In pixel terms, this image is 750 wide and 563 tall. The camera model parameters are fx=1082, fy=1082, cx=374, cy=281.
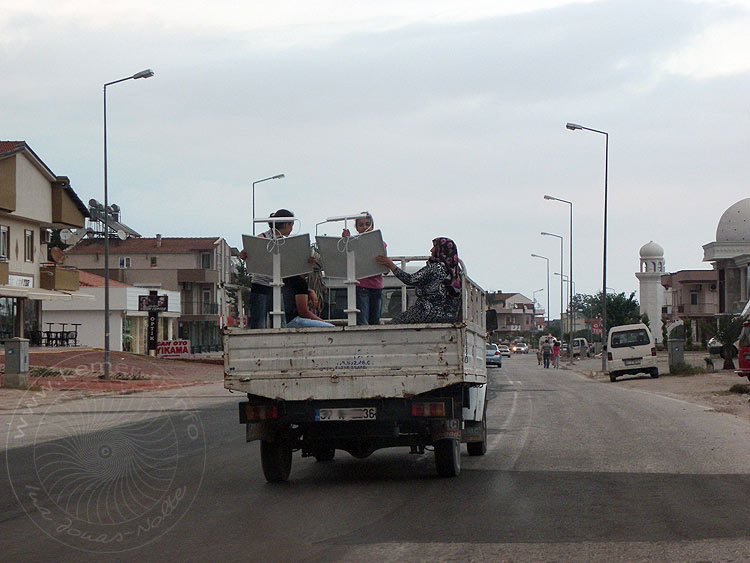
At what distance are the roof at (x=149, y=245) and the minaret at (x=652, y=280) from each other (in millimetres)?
50581

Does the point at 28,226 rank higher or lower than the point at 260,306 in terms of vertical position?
higher

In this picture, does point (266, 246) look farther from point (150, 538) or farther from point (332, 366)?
point (150, 538)

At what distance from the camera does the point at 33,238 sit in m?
51.1

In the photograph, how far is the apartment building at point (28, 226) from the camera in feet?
154

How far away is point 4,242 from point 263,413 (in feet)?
133

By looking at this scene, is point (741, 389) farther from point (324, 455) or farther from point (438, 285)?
point (438, 285)

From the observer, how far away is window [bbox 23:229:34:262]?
164 feet

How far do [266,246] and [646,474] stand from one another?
452 centimetres

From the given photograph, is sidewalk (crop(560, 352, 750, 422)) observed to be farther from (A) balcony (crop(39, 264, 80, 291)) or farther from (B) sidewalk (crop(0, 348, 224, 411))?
(A) balcony (crop(39, 264, 80, 291))

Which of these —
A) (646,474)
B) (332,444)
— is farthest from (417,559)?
(646,474)

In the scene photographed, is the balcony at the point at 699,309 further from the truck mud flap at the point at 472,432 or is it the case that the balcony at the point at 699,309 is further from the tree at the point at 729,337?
the truck mud flap at the point at 472,432

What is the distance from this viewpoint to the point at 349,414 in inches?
399

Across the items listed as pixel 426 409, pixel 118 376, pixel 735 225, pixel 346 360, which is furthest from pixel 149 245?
pixel 426 409

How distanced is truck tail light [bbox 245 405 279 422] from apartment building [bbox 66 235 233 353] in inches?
3274
